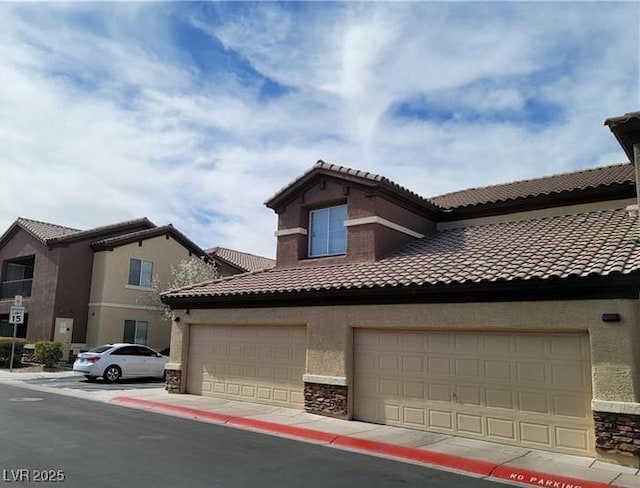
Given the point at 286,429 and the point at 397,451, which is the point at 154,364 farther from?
the point at 397,451

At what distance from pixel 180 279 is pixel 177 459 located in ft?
72.8

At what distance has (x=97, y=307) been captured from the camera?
94.6 feet

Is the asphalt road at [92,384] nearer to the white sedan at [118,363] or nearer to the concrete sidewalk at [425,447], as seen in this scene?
the white sedan at [118,363]

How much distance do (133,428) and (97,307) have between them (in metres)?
19.3

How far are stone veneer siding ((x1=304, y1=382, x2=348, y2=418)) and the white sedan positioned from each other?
11.0 metres

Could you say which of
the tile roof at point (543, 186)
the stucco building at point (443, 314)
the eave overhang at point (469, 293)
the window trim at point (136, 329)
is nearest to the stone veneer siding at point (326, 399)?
the stucco building at point (443, 314)

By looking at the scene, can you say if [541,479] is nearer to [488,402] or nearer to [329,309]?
[488,402]

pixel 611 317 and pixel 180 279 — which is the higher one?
pixel 180 279

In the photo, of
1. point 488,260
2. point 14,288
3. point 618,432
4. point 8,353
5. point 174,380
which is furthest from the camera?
point 14,288

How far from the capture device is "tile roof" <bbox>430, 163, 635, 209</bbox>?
1555cm

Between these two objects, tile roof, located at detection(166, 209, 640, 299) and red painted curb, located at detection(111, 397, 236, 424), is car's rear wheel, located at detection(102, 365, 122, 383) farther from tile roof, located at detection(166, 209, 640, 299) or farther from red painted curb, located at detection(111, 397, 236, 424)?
tile roof, located at detection(166, 209, 640, 299)

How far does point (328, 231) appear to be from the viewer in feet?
54.8

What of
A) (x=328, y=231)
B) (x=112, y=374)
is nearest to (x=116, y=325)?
(x=112, y=374)

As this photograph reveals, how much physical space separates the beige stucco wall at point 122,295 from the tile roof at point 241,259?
16.3 feet
